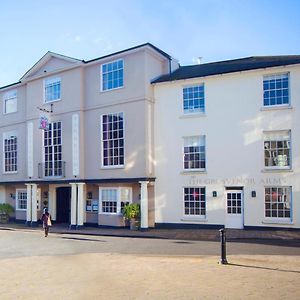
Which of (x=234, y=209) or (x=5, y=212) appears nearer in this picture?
(x=234, y=209)

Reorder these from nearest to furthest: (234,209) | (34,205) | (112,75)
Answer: (234,209)
(112,75)
(34,205)

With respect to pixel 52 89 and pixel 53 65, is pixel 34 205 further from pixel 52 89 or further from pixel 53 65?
pixel 53 65

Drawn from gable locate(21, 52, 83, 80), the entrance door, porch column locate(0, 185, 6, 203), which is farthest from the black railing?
gable locate(21, 52, 83, 80)

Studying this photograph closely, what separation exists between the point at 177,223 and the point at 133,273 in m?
10.7

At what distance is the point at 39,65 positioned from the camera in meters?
24.9

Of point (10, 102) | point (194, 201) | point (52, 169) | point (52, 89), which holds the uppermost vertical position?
point (52, 89)

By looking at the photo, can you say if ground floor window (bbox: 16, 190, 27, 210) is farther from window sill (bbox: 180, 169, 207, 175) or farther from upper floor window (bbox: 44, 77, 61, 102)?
window sill (bbox: 180, 169, 207, 175)

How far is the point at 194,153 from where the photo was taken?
1958cm

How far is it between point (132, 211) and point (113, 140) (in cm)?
448

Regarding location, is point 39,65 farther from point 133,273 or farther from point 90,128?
point 133,273

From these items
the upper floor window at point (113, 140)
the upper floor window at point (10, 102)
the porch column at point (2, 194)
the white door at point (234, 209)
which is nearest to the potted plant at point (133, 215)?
the upper floor window at point (113, 140)

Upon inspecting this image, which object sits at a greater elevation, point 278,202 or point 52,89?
point 52,89

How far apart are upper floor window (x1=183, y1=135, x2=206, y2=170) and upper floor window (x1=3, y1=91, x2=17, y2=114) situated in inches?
574

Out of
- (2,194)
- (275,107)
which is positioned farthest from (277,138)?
(2,194)
